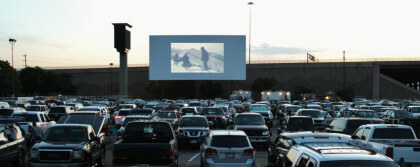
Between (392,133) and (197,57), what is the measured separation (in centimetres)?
5413

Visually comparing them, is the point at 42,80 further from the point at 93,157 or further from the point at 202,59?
the point at 93,157

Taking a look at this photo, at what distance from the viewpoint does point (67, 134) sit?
15.4 metres

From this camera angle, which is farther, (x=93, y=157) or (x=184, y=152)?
(x=184, y=152)

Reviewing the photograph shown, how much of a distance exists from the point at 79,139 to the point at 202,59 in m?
53.7

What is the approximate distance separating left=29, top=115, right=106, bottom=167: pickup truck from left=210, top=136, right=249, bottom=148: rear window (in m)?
3.69

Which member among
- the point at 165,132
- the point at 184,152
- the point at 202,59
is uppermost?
the point at 202,59

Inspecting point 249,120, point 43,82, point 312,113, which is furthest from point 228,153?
point 43,82

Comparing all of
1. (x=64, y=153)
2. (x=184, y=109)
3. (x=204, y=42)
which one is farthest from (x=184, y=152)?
(x=204, y=42)

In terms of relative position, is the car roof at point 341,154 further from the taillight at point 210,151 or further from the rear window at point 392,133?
the rear window at point 392,133

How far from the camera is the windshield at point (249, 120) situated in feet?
78.3

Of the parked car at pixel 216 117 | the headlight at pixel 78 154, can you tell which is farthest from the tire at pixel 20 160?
the parked car at pixel 216 117

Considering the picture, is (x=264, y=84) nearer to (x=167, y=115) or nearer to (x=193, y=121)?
(x=167, y=115)

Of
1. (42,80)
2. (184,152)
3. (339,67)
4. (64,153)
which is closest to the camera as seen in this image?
(64,153)

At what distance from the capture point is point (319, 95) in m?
112
